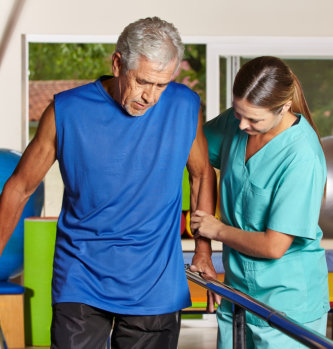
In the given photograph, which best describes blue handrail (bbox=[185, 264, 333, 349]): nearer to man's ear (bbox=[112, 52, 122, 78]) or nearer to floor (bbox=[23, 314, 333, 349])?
man's ear (bbox=[112, 52, 122, 78])

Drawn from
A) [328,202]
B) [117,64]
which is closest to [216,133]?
[117,64]

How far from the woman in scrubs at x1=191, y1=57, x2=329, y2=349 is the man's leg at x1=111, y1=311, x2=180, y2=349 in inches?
8.4

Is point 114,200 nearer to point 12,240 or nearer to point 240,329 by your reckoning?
point 240,329

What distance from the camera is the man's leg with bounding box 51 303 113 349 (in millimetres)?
2023

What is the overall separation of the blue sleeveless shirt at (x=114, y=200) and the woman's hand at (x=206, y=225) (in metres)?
0.19

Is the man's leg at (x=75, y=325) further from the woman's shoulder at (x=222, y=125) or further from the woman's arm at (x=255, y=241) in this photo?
the woman's shoulder at (x=222, y=125)

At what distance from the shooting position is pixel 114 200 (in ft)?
6.54

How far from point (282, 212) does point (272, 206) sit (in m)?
0.04

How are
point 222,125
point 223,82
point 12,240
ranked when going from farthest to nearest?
point 223,82
point 12,240
point 222,125

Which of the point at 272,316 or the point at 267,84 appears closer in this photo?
the point at 272,316

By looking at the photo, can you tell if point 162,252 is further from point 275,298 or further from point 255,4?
point 255,4

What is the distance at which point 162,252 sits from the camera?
2.04 meters

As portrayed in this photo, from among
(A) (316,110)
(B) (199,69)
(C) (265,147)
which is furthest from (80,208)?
(B) (199,69)

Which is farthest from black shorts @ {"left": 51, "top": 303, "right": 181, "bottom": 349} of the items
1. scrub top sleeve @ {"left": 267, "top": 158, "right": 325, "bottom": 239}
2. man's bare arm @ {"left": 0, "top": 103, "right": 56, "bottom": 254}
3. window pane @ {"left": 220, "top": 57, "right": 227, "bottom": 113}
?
window pane @ {"left": 220, "top": 57, "right": 227, "bottom": 113}
